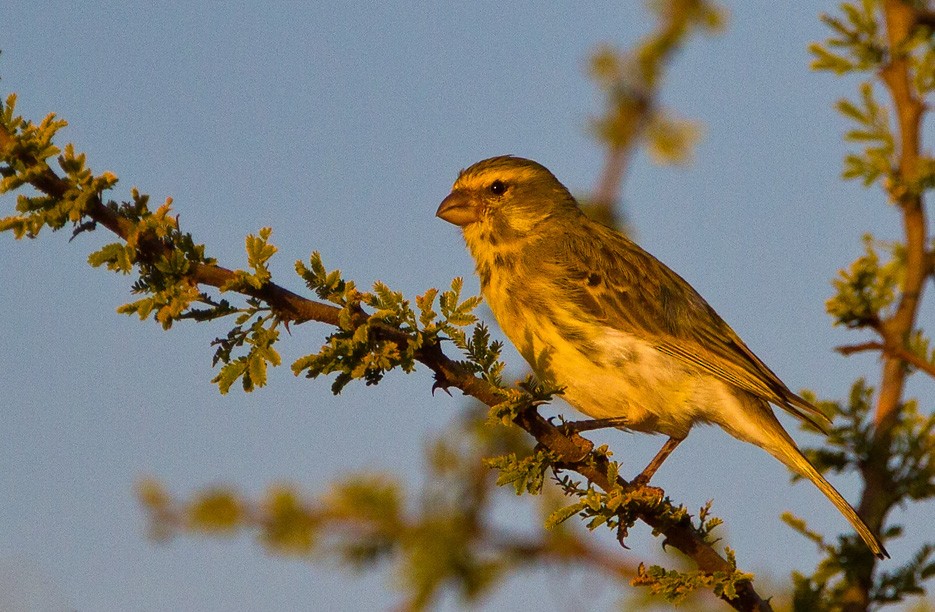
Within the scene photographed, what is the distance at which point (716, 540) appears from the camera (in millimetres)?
3830

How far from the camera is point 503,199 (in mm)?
6250

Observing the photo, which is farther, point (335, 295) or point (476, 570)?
point (476, 570)

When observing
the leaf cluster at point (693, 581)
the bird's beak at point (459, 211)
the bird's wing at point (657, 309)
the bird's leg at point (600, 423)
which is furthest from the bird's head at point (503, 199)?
the leaf cluster at point (693, 581)

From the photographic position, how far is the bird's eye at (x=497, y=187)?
6.29 m

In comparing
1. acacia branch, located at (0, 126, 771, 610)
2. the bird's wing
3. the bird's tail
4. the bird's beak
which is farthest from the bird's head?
acacia branch, located at (0, 126, 771, 610)

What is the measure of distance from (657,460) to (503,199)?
177 centimetres

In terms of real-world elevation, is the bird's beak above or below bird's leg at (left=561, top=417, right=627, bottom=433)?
above

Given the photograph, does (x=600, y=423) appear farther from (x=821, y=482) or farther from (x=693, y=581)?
(x=693, y=581)

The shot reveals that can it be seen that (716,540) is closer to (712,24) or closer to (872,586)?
(872,586)

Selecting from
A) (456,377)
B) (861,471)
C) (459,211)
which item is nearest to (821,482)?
A: (861,471)

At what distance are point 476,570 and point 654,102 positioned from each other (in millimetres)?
2842

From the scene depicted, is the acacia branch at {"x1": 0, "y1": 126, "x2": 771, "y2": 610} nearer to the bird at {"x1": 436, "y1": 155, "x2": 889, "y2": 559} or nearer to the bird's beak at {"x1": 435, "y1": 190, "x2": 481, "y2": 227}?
the bird at {"x1": 436, "y1": 155, "x2": 889, "y2": 559}

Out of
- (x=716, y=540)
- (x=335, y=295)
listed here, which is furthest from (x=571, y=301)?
(x=335, y=295)

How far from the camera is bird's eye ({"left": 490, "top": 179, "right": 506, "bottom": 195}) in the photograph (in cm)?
629
